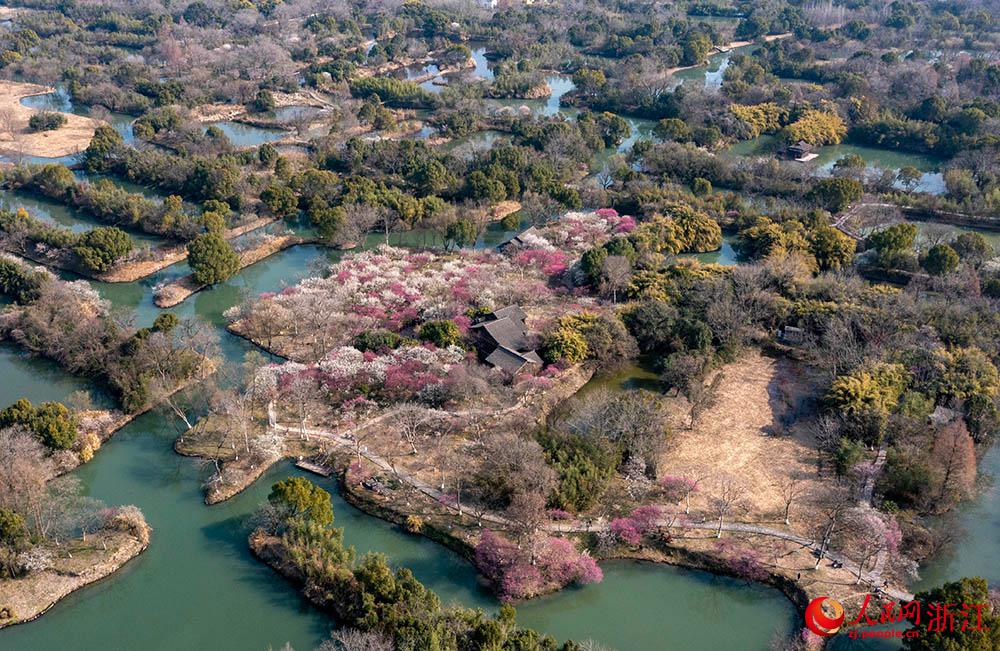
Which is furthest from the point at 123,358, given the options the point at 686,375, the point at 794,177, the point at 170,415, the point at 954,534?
the point at 794,177

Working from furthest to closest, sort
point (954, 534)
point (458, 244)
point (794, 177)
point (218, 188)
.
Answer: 1. point (794, 177)
2. point (218, 188)
3. point (458, 244)
4. point (954, 534)

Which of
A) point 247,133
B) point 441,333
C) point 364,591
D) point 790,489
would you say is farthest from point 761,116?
point 364,591

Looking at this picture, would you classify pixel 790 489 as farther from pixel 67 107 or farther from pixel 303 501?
pixel 67 107

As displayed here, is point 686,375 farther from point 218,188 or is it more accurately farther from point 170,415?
point 218,188

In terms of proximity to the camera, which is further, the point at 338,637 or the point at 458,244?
the point at 458,244

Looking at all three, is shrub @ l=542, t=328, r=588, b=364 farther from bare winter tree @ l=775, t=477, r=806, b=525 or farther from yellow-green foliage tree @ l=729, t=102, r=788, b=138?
yellow-green foliage tree @ l=729, t=102, r=788, b=138

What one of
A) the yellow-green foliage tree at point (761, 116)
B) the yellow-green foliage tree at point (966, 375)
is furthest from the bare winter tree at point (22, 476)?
the yellow-green foliage tree at point (761, 116)
